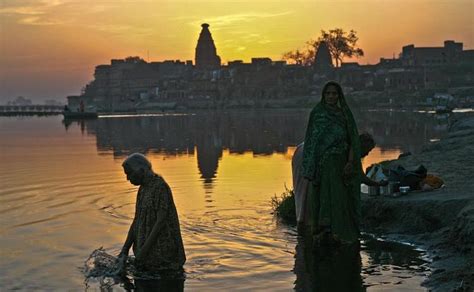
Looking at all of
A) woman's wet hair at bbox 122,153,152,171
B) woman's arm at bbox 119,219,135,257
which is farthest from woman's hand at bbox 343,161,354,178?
woman's arm at bbox 119,219,135,257

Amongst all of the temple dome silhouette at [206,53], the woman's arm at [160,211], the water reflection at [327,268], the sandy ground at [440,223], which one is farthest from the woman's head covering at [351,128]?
the temple dome silhouette at [206,53]

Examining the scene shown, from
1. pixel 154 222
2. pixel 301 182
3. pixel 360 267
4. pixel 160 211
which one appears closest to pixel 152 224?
pixel 154 222

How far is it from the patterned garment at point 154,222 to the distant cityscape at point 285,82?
340 feet

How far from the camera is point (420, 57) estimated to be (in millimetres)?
153250

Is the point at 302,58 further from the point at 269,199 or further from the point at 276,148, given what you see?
the point at 269,199

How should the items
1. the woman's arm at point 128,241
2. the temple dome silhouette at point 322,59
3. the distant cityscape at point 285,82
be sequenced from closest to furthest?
the woman's arm at point 128,241 < the distant cityscape at point 285,82 < the temple dome silhouette at point 322,59

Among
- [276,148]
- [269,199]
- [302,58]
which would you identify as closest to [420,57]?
[302,58]

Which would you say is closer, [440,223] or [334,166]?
[334,166]

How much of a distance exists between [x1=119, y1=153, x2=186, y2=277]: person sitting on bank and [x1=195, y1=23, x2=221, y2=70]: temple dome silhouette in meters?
Result: 170

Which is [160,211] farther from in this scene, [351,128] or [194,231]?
[194,231]

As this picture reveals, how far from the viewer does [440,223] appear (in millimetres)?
8258

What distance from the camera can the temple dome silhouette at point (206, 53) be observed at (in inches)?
7005

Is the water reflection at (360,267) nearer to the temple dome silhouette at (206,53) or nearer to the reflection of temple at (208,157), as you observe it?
the reflection of temple at (208,157)

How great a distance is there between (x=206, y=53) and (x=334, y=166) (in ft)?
571
